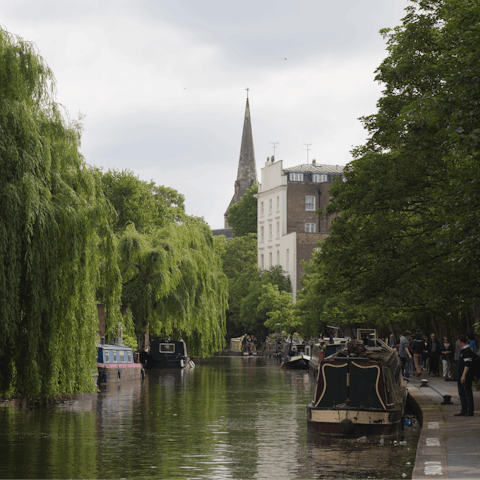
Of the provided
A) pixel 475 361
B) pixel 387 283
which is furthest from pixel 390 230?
pixel 475 361

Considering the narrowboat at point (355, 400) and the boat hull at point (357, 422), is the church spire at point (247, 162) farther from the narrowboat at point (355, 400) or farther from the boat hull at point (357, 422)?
the boat hull at point (357, 422)

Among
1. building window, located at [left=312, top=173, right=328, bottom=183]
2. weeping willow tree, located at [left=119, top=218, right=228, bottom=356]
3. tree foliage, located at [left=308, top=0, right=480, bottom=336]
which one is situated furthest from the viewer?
building window, located at [left=312, top=173, right=328, bottom=183]

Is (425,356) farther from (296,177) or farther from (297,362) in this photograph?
(296,177)

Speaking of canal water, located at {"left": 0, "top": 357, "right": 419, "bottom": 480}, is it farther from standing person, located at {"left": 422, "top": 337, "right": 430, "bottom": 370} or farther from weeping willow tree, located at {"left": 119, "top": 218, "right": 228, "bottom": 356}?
weeping willow tree, located at {"left": 119, "top": 218, "right": 228, "bottom": 356}

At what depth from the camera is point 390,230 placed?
89.8ft

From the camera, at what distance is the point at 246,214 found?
116 m

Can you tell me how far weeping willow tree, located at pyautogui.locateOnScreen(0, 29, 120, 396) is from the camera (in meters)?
22.8

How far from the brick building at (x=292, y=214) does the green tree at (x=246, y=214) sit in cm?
922

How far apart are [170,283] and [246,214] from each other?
69.7 m

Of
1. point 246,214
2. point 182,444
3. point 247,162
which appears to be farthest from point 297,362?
point 247,162

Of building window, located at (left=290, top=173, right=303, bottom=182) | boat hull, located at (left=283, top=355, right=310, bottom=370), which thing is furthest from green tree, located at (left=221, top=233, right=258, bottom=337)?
boat hull, located at (left=283, top=355, right=310, bottom=370)

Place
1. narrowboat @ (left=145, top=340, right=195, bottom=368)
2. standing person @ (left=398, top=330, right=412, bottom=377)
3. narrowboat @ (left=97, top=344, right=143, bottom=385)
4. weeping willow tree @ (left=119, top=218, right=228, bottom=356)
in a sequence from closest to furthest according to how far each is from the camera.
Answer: standing person @ (left=398, top=330, right=412, bottom=377)
narrowboat @ (left=97, top=344, right=143, bottom=385)
weeping willow tree @ (left=119, top=218, right=228, bottom=356)
narrowboat @ (left=145, top=340, right=195, bottom=368)

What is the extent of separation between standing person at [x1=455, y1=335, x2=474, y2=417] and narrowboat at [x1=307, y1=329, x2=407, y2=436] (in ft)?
5.16

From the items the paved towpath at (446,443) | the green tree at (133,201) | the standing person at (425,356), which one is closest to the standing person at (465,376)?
→ the paved towpath at (446,443)
